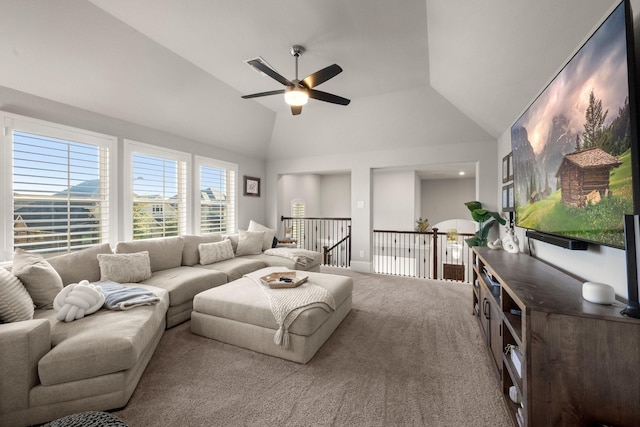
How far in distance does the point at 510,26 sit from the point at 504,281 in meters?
1.82

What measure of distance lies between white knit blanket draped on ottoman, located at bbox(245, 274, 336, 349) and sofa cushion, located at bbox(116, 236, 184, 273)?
1.64 metres

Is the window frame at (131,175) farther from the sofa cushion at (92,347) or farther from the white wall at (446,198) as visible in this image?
the white wall at (446,198)

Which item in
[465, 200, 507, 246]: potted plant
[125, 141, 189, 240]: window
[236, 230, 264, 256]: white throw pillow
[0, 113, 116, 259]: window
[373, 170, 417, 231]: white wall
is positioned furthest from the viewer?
[373, 170, 417, 231]: white wall

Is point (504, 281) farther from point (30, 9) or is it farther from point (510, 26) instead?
point (30, 9)

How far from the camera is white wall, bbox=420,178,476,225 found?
948 cm

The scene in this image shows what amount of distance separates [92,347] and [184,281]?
1.32 m

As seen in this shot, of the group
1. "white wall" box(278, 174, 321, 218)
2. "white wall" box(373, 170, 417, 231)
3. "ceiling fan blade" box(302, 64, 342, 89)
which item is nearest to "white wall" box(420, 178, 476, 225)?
"white wall" box(373, 170, 417, 231)

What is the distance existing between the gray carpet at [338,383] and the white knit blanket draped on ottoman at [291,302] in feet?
0.91

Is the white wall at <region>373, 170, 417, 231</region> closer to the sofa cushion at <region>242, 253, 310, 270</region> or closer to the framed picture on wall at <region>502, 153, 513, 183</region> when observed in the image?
the framed picture on wall at <region>502, 153, 513, 183</region>

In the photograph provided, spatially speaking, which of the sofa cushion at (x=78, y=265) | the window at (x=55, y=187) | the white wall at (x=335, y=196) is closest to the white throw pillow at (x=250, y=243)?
the window at (x=55, y=187)

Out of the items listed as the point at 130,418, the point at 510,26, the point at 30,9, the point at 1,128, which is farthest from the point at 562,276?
the point at 1,128

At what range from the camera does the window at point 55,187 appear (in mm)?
2670

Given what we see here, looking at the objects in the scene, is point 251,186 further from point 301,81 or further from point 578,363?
point 578,363

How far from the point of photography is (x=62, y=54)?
2588 mm
